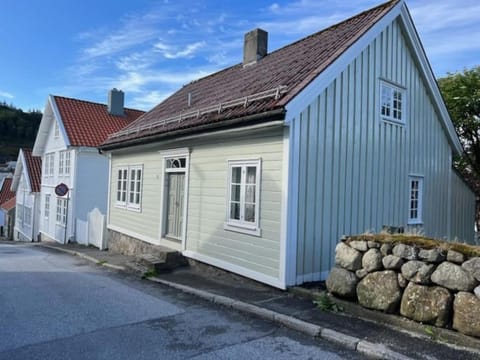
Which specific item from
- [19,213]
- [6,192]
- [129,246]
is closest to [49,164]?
[19,213]

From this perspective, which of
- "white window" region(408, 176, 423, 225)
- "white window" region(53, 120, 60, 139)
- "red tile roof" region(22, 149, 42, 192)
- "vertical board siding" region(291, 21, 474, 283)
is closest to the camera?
"vertical board siding" region(291, 21, 474, 283)

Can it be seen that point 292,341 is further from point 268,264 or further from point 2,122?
point 2,122

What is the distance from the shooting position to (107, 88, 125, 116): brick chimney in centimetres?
2384

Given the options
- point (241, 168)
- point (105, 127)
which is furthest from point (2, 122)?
point (241, 168)

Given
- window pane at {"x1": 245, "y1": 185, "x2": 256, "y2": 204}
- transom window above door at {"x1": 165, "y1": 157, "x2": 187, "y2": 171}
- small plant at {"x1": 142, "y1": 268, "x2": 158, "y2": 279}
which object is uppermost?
transom window above door at {"x1": 165, "y1": 157, "x2": 187, "y2": 171}

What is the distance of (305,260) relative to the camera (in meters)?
7.58

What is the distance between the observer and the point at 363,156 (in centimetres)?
888

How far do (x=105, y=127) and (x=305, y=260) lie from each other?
686 inches

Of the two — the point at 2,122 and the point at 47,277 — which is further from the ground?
the point at 2,122

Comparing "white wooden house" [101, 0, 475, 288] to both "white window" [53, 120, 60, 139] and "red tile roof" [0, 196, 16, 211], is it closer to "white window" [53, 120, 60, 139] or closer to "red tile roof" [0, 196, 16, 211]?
"white window" [53, 120, 60, 139]

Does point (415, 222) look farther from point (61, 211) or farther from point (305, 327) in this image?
point (61, 211)

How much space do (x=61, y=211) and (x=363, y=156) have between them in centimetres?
1805

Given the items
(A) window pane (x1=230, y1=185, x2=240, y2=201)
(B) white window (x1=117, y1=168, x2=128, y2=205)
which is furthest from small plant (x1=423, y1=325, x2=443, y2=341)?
(B) white window (x1=117, y1=168, x2=128, y2=205)

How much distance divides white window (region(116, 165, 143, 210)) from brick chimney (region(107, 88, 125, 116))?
10348 mm
